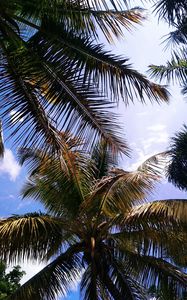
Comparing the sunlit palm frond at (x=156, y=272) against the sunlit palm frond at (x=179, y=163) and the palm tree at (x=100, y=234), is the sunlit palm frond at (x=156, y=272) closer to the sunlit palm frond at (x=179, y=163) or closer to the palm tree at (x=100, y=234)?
the palm tree at (x=100, y=234)

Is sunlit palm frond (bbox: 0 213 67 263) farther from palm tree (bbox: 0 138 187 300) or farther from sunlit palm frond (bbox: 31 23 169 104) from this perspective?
sunlit palm frond (bbox: 31 23 169 104)

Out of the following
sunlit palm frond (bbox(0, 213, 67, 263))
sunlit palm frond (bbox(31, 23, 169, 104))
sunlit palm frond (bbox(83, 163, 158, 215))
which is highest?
sunlit palm frond (bbox(31, 23, 169, 104))

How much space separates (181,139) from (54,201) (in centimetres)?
671

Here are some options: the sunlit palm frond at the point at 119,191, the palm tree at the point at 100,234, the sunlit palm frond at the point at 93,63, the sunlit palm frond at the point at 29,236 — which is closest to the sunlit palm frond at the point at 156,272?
the palm tree at the point at 100,234

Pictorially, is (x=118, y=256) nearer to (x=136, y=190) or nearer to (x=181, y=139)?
(x=136, y=190)

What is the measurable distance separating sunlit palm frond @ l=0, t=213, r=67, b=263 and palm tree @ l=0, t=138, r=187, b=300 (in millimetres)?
19

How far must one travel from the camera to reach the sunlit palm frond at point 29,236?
855cm

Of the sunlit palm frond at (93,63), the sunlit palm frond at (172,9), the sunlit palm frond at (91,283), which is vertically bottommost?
the sunlit palm frond at (91,283)

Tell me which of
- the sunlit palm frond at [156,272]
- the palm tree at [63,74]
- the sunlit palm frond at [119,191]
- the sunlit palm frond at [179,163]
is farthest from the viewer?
the sunlit palm frond at [179,163]

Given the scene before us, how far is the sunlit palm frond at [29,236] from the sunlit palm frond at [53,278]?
1.59 feet

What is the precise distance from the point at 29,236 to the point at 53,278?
1544 millimetres

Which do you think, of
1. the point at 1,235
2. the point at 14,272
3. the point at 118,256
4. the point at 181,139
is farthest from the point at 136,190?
the point at 14,272

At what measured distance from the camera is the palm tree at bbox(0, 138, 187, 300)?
8.80m

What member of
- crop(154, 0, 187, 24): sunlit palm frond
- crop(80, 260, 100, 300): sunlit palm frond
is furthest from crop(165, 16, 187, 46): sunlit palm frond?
crop(80, 260, 100, 300): sunlit palm frond
